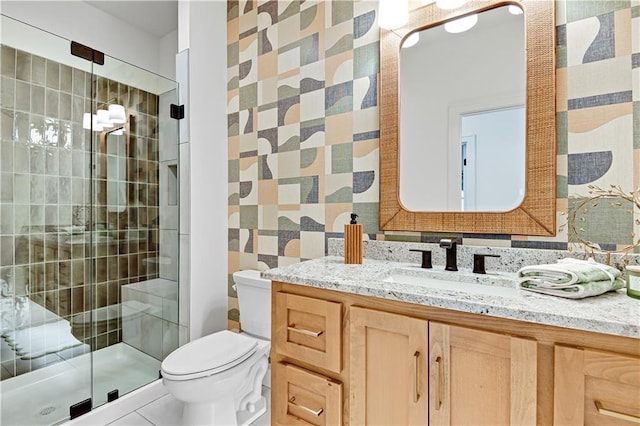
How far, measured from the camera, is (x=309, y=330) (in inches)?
45.4

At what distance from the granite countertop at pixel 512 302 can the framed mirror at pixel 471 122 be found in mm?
328

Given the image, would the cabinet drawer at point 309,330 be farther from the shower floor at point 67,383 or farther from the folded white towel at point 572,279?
the shower floor at point 67,383

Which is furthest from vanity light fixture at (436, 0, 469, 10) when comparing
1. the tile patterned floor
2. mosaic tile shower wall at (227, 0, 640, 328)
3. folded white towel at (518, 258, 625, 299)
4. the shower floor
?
the shower floor

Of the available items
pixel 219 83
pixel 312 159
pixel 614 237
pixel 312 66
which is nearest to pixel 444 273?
pixel 614 237

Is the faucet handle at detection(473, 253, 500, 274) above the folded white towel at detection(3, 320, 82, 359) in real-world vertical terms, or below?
above

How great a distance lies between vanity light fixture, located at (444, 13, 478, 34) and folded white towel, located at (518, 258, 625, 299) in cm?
102

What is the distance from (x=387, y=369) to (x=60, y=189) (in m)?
2.06

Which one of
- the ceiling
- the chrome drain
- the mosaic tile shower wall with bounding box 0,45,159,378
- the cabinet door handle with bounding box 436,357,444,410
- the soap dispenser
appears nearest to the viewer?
the cabinet door handle with bounding box 436,357,444,410

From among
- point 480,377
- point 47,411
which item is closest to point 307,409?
point 480,377

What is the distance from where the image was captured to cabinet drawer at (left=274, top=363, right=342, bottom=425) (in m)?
1.08

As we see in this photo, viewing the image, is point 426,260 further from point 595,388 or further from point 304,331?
point 595,388

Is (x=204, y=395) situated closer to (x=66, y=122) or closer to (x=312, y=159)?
(x=312, y=159)

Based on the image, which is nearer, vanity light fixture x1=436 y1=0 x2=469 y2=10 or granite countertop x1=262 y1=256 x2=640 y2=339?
granite countertop x1=262 y1=256 x2=640 y2=339

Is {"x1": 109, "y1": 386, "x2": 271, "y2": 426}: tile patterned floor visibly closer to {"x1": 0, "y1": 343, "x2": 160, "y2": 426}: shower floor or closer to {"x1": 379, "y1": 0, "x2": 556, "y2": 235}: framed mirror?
{"x1": 0, "y1": 343, "x2": 160, "y2": 426}: shower floor
